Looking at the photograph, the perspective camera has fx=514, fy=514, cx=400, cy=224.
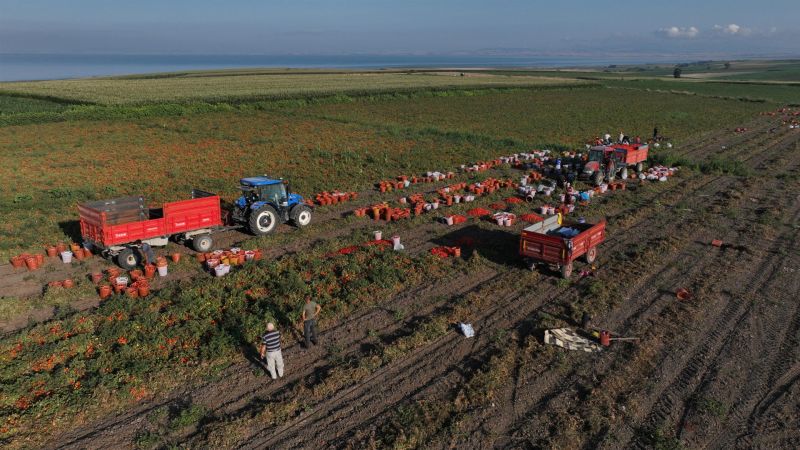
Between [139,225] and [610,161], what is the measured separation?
22.1 metres

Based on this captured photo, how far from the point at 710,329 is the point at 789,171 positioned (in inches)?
931

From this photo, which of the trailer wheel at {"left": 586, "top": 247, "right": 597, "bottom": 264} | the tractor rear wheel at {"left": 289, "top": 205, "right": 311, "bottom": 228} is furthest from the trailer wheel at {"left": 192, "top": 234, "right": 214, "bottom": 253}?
the trailer wheel at {"left": 586, "top": 247, "right": 597, "bottom": 264}

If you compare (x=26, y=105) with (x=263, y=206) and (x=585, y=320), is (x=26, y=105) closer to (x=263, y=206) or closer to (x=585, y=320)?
(x=263, y=206)

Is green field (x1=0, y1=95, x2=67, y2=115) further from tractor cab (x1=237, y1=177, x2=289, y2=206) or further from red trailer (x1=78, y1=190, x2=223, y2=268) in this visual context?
tractor cab (x1=237, y1=177, x2=289, y2=206)

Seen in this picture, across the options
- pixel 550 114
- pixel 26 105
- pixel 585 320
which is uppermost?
pixel 26 105

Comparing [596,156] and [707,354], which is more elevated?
[596,156]

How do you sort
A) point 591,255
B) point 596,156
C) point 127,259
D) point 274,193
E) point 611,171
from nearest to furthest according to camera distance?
point 127,259
point 591,255
point 274,193
point 611,171
point 596,156

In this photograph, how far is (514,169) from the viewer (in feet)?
99.7

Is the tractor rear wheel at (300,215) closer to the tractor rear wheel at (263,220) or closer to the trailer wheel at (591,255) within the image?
the tractor rear wheel at (263,220)

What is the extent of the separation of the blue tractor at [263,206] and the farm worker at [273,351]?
8406mm

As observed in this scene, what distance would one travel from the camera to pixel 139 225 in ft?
51.0

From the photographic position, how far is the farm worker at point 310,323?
11141 millimetres

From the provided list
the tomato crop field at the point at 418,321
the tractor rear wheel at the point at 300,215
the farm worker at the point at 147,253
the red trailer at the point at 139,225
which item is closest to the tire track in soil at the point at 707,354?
the tomato crop field at the point at 418,321

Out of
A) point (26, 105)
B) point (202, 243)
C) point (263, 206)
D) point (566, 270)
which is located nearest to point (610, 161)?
point (566, 270)
